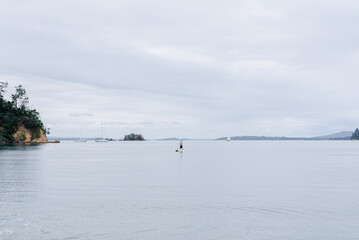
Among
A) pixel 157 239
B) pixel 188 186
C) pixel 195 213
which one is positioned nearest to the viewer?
pixel 157 239

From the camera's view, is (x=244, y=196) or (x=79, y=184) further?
(x=79, y=184)

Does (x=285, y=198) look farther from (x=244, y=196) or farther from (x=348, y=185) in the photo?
(x=348, y=185)

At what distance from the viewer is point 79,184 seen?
46969mm

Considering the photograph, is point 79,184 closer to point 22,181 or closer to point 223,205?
point 22,181

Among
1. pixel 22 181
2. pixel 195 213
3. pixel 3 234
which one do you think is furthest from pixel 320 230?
pixel 22 181

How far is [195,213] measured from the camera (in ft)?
94.2

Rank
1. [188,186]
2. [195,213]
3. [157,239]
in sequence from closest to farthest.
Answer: [157,239] → [195,213] → [188,186]

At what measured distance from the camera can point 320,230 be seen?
23.8m

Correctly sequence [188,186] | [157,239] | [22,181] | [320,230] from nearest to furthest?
[157,239] → [320,230] → [188,186] → [22,181]

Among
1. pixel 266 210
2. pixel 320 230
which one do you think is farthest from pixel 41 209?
pixel 320 230

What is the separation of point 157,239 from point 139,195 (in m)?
15.8

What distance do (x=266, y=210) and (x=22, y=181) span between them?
107 feet

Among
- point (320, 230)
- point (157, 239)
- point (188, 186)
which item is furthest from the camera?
point (188, 186)

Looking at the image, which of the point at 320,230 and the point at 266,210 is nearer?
the point at 320,230
